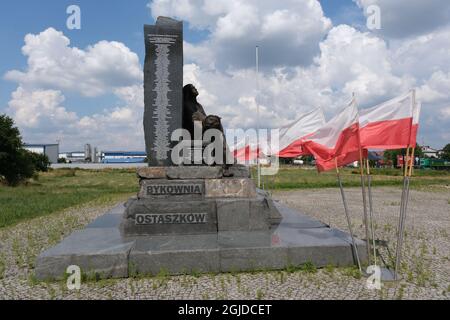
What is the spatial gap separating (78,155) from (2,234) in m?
145

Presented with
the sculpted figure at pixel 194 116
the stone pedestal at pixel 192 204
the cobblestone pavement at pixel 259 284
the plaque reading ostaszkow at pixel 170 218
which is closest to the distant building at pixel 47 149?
the sculpted figure at pixel 194 116

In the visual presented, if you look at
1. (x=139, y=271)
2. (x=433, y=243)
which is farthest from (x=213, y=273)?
(x=433, y=243)

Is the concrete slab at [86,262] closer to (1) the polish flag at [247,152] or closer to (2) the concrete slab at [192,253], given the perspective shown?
(2) the concrete slab at [192,253]

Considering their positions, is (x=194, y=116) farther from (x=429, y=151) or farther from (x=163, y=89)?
(x=429, y=151)

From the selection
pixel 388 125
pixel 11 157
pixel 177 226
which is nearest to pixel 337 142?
pixel 388 125

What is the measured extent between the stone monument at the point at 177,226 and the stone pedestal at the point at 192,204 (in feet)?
0.05

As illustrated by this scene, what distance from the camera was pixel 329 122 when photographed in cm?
517

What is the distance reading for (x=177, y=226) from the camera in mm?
5930

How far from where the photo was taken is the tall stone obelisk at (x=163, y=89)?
21.8ft

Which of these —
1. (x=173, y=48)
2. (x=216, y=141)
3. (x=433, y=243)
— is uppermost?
(x=173, y=48)

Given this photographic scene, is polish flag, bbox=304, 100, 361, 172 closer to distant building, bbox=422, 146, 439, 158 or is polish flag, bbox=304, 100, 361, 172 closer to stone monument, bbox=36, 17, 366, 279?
stone monument, bbox=36, 17, 366, 279

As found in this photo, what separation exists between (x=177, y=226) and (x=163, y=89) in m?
2.53
